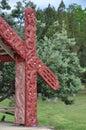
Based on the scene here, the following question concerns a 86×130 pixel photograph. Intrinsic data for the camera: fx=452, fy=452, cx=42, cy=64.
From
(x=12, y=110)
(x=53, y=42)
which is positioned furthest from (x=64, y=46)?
(x=12, y=110)

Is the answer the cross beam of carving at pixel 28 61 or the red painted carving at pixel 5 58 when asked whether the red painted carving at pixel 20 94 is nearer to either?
the cross beam of carving at pixel 28 61

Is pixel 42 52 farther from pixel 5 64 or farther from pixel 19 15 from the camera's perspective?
pixel 19 15

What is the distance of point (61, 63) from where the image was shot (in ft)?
47.7

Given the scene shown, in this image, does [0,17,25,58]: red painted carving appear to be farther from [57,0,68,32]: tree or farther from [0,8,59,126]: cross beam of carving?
[57,0,68,32]: tree

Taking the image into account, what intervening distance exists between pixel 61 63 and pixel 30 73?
2.28 m

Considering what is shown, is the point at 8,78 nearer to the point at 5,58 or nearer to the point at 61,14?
the point at 5,58

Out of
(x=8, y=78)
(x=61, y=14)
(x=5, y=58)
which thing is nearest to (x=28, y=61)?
(x=5, y=58)

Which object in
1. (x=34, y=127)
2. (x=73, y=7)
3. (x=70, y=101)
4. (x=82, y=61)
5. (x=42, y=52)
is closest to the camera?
(x=34, y=127)

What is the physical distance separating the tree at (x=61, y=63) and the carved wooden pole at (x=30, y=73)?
5.86 feet

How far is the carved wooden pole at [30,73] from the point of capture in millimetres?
12383

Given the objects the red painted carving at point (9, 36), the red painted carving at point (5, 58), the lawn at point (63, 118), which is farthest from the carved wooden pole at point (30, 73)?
the lawn at point (63, 118)

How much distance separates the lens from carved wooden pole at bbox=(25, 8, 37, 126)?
12.4m

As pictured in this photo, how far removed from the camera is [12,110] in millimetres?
13508

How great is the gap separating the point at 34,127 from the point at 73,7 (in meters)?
51.3
